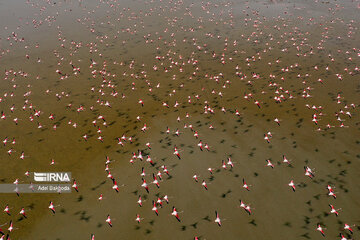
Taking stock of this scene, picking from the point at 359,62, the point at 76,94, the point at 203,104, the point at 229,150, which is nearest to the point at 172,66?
the point at 203,104

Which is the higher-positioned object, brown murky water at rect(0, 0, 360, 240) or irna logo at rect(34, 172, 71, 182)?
brown murky water at rect(0, 0, 360, 240)

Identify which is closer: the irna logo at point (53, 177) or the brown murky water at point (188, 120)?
the brown murky water at point (188, 120)

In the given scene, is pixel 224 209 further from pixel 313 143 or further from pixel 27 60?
pixel 27 60

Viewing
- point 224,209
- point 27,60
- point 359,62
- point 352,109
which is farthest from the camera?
point 27,60

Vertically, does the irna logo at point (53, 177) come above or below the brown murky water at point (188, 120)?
below

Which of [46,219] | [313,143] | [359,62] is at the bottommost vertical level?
[46,219]

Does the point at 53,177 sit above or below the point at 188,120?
below

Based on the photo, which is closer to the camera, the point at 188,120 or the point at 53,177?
the point at 53,177

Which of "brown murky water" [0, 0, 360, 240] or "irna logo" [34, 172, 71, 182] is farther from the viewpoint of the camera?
"irna logo" [34, 172, 71, 182]
